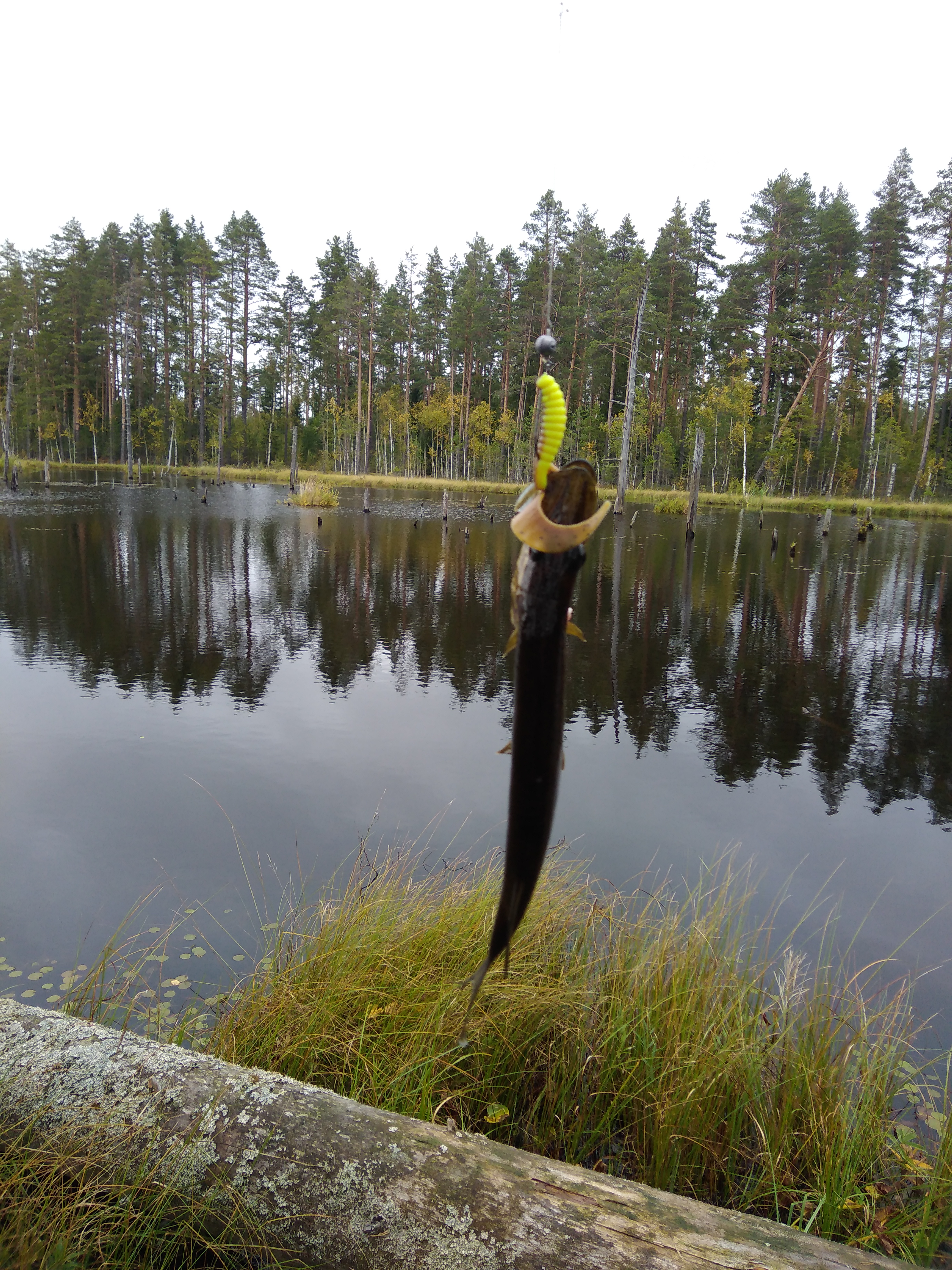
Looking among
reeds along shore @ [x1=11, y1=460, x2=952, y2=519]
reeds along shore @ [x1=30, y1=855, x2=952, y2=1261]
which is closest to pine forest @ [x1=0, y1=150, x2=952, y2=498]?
reeds along shore @ [x1=11, y1=460, x2=952, y2=519]

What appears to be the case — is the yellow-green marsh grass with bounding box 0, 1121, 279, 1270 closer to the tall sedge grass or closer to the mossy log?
the mossy log

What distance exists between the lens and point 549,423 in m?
0.84

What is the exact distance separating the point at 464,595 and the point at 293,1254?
47.7 feet

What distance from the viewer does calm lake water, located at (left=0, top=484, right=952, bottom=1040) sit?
566 cm

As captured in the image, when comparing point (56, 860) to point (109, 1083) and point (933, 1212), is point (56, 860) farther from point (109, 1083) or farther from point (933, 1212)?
point (933, 1212)

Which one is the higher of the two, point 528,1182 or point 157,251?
point 157,251

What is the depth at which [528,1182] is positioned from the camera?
1.84 metres

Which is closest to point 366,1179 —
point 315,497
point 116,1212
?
point 116,1212

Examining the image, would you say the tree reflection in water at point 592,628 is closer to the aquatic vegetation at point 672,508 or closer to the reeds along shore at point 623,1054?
the reeds along shore at point 623,1054

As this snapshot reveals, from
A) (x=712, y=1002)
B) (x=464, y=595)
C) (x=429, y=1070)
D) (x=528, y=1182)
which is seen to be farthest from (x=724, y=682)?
→ (x=528, y=1182)

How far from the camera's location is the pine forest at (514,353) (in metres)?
Answer: 46.0

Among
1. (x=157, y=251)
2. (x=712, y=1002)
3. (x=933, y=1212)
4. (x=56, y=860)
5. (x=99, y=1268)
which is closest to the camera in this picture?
(x=99, y=1268)

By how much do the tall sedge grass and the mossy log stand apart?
56 cm

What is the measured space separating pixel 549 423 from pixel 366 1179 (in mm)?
1948
